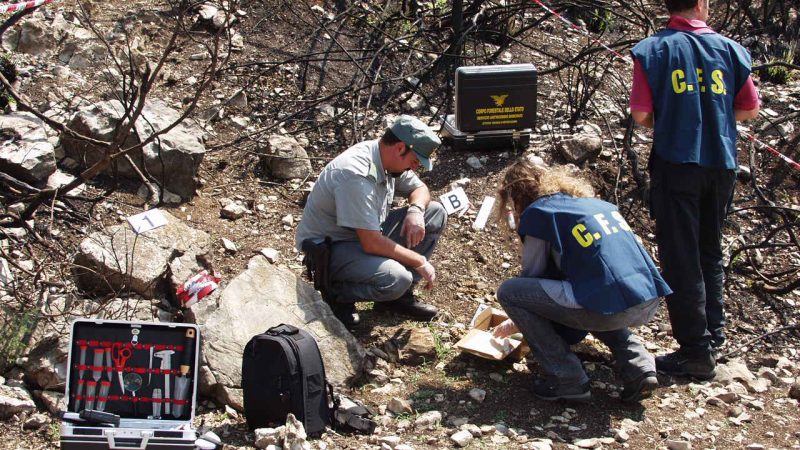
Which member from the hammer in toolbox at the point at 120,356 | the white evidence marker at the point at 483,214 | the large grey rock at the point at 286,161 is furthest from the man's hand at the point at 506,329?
the large grey rock at the point at 286,161

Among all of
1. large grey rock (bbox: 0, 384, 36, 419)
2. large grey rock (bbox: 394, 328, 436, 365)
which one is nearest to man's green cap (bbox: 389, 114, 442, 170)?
large grey rock (bbox: 394, 328, 436, 365)

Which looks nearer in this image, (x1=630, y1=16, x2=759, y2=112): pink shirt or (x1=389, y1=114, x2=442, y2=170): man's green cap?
(x1=630, y1=16, x2=759, y2=112): pink shirt

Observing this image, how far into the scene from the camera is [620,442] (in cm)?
390

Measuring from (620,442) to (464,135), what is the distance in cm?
286

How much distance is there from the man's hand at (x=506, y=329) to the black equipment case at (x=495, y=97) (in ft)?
6.96

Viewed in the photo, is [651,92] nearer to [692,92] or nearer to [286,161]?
[692,92]

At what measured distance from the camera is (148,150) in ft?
18.6

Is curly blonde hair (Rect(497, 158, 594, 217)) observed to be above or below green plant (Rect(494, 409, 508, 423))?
above

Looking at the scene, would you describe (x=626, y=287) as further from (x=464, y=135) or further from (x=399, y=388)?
(x=464, y=135)

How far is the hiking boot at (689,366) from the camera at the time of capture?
14.5 feet

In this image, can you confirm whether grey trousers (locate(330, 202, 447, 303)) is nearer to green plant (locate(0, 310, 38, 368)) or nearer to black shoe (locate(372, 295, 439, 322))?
black shoe (locate(372, 295, 439, 322))

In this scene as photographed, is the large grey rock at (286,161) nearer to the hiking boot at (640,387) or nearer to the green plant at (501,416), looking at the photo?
the green plant at (501,416)

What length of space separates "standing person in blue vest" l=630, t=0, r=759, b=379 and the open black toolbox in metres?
2.20

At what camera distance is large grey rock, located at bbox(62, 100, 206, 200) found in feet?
18.6
